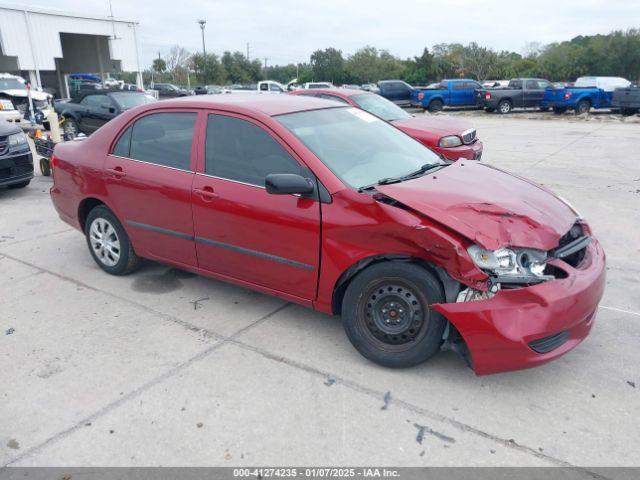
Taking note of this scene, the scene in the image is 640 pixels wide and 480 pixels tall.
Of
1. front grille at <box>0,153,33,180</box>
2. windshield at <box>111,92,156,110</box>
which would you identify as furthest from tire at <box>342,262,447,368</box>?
windshield at <box>111,92,156,110</box>

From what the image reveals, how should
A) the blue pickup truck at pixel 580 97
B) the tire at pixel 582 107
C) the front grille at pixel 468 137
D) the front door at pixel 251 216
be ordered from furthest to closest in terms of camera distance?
the tire at pixel 582 107
the blue pickup truck at pixel 580 97
the front grille at pixel 468 137
the front door at pixel 251 216

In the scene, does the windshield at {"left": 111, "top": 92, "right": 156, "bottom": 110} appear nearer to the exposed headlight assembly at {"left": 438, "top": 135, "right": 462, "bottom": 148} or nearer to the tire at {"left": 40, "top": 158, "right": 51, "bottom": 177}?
the tire at {"left": 40, "top": 158, "right": 51, "bottom": 177}

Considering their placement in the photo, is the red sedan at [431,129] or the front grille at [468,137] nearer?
the red sedan at [431,129]

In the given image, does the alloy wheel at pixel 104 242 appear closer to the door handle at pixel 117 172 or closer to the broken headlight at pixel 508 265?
the door handle at pixel 117 172

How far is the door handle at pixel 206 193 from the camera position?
3869mm

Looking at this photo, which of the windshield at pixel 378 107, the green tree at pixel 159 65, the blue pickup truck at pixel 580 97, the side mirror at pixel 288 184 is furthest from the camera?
the green tree at pixel 159 65

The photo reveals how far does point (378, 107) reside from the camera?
30.5 ft

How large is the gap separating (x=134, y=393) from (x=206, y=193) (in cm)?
153

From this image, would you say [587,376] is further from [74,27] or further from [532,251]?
[74,27]

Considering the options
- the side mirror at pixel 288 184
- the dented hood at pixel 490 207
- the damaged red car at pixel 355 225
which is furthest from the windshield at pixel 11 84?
the dented hood at pixel 490 207

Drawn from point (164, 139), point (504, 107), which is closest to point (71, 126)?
point (164, 139)

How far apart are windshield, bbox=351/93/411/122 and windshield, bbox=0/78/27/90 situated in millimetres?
21005

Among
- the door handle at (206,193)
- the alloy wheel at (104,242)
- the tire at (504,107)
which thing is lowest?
the tire at (504,107)

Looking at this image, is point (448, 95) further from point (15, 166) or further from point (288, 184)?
point (288, 184)
